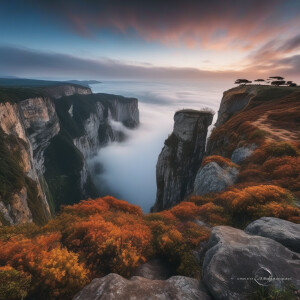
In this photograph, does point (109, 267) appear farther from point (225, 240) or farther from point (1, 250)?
point (225, 240)

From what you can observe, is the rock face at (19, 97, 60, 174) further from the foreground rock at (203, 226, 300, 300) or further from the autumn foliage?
the foreground rock at (203, 226, 300, 300)

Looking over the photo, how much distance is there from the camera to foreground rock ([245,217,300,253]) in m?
6.96

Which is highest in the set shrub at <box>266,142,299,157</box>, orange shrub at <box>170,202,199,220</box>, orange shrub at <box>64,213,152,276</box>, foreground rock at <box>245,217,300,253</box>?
shrub at <box>266,142,299,157</box>

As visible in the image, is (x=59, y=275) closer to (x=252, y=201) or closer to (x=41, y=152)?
(x=252, y=201)

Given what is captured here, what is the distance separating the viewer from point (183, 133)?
49.4 m

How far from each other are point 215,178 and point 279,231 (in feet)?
37.7

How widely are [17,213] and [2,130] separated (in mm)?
31528

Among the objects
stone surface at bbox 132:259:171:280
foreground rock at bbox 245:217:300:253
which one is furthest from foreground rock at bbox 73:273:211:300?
foreground rock at bbox 245:217:300:253

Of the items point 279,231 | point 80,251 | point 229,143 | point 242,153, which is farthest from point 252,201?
point 229,143

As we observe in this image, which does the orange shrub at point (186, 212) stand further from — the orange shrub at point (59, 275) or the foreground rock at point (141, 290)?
the orange shrub at point (59, 275)

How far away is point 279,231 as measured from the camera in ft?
24.5

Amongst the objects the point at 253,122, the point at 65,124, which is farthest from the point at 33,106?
the point at 253,122

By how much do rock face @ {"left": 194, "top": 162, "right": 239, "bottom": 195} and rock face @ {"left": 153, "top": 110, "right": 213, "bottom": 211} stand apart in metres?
27.6

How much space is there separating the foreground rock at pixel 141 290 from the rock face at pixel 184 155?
143ft
